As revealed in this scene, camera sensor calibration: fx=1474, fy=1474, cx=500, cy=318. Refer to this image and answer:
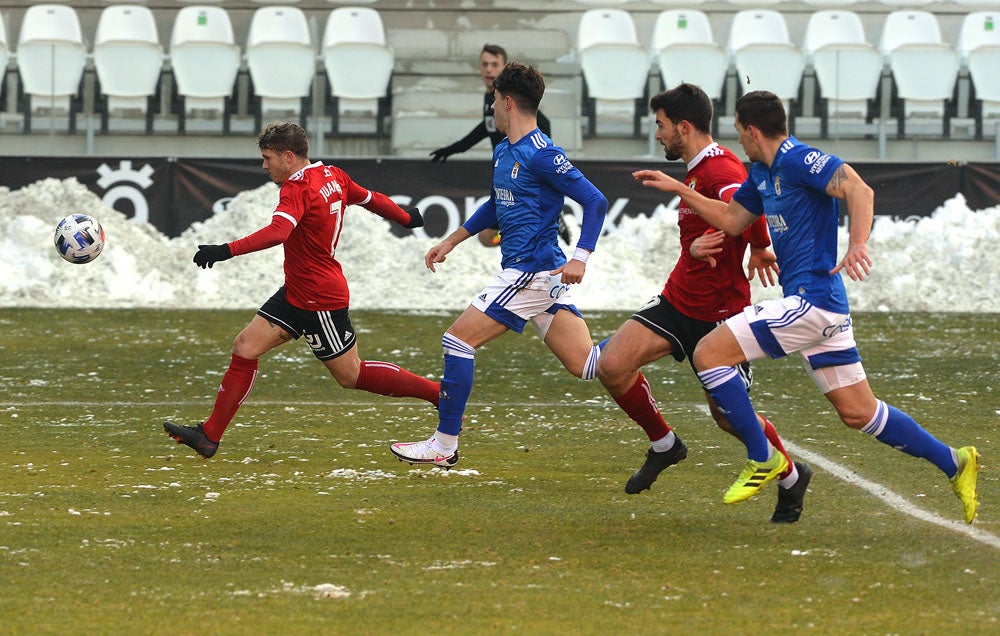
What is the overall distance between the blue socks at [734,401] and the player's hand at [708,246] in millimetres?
558

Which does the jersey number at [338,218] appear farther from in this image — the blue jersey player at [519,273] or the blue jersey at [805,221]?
the blue jersey at [805,221]

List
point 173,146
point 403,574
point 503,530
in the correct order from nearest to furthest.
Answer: point 403,574 → point 503,530 → point 173,146

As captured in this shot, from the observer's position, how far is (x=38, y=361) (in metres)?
11.6

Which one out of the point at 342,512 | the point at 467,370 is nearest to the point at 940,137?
the point at 467,370

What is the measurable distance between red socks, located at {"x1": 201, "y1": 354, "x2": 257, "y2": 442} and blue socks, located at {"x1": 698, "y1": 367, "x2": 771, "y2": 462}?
8.69 feet

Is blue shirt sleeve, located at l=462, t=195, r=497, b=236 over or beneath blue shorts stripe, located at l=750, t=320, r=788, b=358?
over

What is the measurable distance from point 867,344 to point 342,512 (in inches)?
305

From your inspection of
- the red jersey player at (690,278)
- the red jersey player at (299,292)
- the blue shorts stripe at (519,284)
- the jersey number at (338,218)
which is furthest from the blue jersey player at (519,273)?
the jersey number at (338,218)

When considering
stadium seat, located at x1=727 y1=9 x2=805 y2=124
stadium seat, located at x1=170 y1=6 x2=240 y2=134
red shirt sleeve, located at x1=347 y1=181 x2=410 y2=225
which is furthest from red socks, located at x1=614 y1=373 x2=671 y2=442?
stadium seat, located at x1=170 y1=6 x2=240 y2=134

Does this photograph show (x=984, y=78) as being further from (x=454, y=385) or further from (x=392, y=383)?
(x=454, y=385)

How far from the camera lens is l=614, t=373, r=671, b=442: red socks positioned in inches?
272

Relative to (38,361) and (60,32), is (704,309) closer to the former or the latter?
(38,361)

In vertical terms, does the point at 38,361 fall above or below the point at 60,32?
below

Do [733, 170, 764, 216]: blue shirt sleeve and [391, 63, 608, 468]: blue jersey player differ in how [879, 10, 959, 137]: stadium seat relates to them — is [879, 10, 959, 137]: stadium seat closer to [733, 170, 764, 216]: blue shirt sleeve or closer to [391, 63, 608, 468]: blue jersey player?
[391, 63, 608, 468]: blue jersey player
